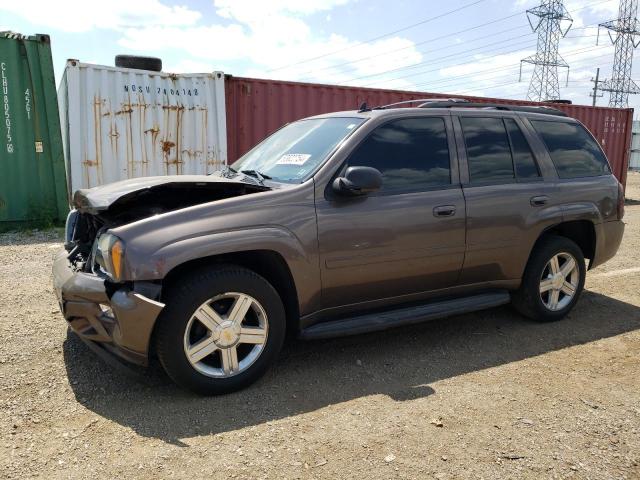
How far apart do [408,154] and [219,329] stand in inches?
72.3

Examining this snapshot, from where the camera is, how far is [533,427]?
9.78 feet

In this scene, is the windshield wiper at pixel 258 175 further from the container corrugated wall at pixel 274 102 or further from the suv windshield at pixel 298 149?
the container corrugated wall at pixel 274 102

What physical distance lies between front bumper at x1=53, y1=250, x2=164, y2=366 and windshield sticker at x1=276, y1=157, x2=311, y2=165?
1.43m

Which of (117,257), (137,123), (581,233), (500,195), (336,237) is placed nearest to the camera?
(117,257)

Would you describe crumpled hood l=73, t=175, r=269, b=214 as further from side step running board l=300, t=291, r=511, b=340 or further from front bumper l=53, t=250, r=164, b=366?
side step running board l=300, t=291, r=511, b=340

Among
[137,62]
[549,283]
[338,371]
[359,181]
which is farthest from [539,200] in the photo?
[137,62]

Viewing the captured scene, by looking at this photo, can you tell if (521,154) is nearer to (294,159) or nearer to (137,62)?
(294,159)

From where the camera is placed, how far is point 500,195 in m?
4.17

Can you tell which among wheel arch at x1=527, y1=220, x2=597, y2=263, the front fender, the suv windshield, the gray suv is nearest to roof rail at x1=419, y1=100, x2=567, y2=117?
the gray suv

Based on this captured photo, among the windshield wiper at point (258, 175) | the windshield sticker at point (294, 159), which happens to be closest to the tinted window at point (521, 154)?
the windshield sticker at point (294, 159)

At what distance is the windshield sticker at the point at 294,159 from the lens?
148 inches

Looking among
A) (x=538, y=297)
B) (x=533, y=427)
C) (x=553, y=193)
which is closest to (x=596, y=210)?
(x=553, y=193)

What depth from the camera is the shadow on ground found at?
305 cm

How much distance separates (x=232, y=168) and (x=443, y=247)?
72.5 inches
